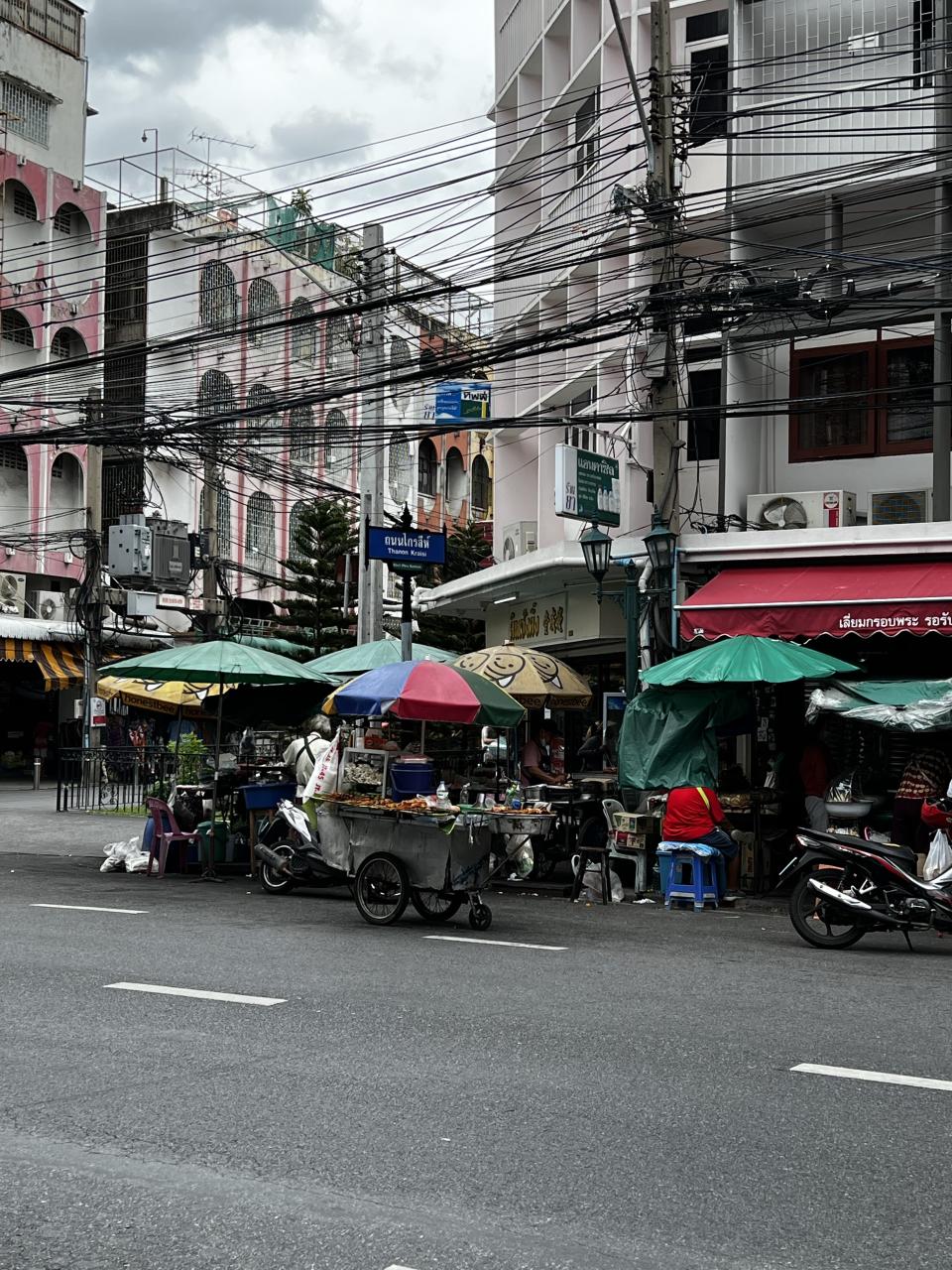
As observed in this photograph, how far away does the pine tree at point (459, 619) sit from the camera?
4284 cm

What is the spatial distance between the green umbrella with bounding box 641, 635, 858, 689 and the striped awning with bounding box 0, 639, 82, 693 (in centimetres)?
2704

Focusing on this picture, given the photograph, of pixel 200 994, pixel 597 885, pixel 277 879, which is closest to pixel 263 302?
pixel 277 879

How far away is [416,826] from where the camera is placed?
A: 13.0 m

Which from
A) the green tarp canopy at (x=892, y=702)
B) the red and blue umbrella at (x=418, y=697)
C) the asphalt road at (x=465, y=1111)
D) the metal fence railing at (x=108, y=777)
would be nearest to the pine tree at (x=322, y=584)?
the metal fence railing at (x=108, y=777)

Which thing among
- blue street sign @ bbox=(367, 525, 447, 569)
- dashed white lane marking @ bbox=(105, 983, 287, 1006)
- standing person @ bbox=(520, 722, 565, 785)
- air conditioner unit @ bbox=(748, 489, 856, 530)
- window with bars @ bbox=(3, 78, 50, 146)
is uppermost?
window with bars @ bbox=(3, 78, 50, 146)

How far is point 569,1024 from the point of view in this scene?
827 centimetres

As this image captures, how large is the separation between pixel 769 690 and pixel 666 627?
1.81 metres

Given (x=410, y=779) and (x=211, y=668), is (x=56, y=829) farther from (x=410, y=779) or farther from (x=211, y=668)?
(x=410, y=779)

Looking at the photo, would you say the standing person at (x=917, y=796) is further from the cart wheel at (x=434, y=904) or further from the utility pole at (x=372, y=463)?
the utility pole at (x=372, y=463)

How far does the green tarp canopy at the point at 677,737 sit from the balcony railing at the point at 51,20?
34380 millimetres

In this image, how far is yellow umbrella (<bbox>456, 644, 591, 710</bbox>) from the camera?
1892 cm

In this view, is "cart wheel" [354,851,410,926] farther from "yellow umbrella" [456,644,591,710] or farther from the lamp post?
"yellow umbrella" [456,644,591,710]

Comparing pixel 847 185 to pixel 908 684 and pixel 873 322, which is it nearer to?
pixel 873 322

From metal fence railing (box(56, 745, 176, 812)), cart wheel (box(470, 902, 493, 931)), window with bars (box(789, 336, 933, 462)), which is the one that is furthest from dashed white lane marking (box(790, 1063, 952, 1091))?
metal fence railing (box(56, 745, 176, 812))
